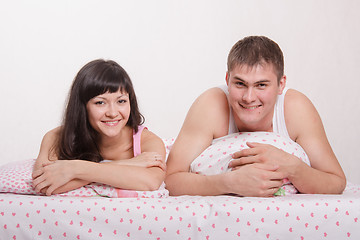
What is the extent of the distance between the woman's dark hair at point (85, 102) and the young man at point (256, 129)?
36 cm

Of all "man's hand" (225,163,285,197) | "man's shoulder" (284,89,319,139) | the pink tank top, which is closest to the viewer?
"man's hand" (225,163,285,197)

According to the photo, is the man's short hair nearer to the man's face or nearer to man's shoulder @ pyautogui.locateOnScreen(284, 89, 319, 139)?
the man's face

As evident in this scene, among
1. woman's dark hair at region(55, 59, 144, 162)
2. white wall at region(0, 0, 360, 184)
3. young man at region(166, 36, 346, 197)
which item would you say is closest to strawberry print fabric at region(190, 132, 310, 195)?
young man at region(166, 36, 346, 197)

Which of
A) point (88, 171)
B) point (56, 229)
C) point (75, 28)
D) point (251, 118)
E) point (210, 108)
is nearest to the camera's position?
point (56, 229)

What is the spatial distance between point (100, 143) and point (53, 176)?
492 mm

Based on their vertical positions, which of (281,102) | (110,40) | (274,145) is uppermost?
(110,40)

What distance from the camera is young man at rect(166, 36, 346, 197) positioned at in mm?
1636

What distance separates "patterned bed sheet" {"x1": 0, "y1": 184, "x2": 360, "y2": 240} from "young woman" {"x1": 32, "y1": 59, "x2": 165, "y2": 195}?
0.20 metres

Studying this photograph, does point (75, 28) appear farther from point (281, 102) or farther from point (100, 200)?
point (100, 200)

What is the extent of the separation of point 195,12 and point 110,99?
178cm

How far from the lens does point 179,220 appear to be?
4.77ft

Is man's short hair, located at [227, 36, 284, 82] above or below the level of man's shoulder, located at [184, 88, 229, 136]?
above

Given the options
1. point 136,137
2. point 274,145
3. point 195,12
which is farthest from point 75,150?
point 195,12

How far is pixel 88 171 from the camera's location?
1676 mm
